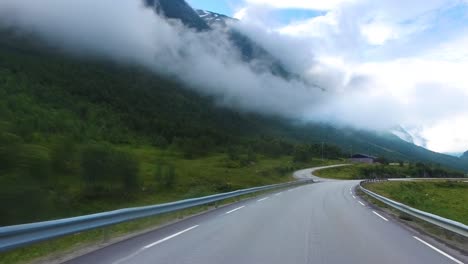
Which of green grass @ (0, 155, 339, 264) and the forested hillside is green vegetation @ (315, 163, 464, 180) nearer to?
the forested hillside

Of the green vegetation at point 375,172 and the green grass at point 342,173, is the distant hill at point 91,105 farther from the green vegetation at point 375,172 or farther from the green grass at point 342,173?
the green vegetation at point 375,172

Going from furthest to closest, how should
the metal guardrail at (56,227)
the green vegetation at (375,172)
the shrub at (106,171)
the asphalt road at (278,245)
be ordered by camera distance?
the green vegetation at (375,172) < the shrub at (106,171) < the asphalt road at (278,245) < the metal guardrail at (56,227)

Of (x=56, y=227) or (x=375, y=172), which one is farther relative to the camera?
(x=375, y=172)

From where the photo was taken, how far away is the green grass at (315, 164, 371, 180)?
109281 millimetres

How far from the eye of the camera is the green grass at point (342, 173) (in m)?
109

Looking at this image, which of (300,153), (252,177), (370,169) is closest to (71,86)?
(300,153)

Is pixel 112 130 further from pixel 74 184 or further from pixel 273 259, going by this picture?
pixel 273 259

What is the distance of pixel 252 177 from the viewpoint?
233 ft

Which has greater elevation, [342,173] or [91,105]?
[91,105]

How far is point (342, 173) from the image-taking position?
11650cm

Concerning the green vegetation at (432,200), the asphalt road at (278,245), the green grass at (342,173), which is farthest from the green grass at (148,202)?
the green vegetation at (432,200)

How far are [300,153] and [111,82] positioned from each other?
87.5 meters

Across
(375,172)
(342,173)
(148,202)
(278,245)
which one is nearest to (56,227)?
(278,245)

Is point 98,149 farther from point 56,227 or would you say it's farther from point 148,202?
point 56,227
